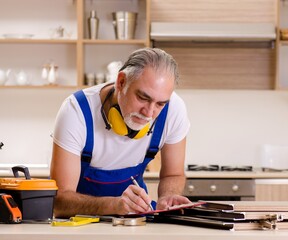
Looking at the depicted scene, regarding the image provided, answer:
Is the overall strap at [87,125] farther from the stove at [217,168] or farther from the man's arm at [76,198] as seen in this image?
the stove at [217,168]

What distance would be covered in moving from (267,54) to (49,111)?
1.76 metres

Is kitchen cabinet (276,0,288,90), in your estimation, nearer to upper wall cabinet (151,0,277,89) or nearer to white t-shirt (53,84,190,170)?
upper wall cabinet (151,0,277,89)

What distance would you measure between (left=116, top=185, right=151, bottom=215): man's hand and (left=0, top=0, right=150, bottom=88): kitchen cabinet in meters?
3.28

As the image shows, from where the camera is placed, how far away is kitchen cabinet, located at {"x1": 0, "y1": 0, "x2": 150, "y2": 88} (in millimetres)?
5613

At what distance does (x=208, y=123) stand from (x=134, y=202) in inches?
133

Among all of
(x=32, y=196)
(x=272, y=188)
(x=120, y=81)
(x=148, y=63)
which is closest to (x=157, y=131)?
(x=120, y=81)

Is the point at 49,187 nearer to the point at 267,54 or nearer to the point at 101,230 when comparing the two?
the point at 101,230

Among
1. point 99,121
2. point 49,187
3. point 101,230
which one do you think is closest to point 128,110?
point 99,121

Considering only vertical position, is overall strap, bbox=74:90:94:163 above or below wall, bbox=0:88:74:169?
above

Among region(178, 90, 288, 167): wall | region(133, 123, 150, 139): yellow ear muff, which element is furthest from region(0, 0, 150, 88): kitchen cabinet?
region(133, 123, 150, 139): yellow ear muff

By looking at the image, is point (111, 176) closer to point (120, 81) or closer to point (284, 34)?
point (120, 81)

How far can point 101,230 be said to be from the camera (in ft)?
6.91

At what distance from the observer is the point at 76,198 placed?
2.59m

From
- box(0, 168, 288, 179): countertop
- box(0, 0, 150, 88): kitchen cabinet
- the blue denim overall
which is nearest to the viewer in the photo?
the blue denim overall
